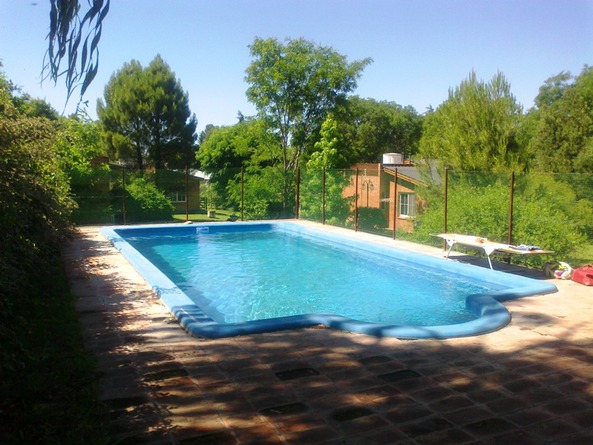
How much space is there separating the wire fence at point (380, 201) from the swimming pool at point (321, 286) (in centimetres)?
133

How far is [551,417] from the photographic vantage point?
10.8ft

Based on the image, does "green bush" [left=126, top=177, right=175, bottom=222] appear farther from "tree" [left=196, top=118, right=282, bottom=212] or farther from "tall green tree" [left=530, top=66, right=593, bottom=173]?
"tall green tree" [left=530, top=66, right=593, bottom=173]

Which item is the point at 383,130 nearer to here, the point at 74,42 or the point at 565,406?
the point at 565,406

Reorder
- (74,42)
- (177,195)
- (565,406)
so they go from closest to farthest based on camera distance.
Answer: (74,42) → (565,406) → (177,195)

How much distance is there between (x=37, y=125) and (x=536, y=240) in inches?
334

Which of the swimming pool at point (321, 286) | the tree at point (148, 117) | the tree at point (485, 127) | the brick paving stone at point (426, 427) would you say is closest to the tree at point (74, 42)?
the brick paving stone at point (426, 427)

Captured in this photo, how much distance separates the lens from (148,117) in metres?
31.4

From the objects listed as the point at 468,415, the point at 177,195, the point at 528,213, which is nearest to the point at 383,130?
the point at 177,195

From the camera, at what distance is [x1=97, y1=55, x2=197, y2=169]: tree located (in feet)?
102

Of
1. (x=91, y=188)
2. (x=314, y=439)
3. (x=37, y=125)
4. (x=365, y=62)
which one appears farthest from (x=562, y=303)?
(x=365, y=62)

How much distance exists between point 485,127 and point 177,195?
35.5 ft

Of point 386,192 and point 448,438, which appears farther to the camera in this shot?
point 386,192

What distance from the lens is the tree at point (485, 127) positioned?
48.8ft

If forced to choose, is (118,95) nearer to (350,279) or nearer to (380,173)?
(380,173)
